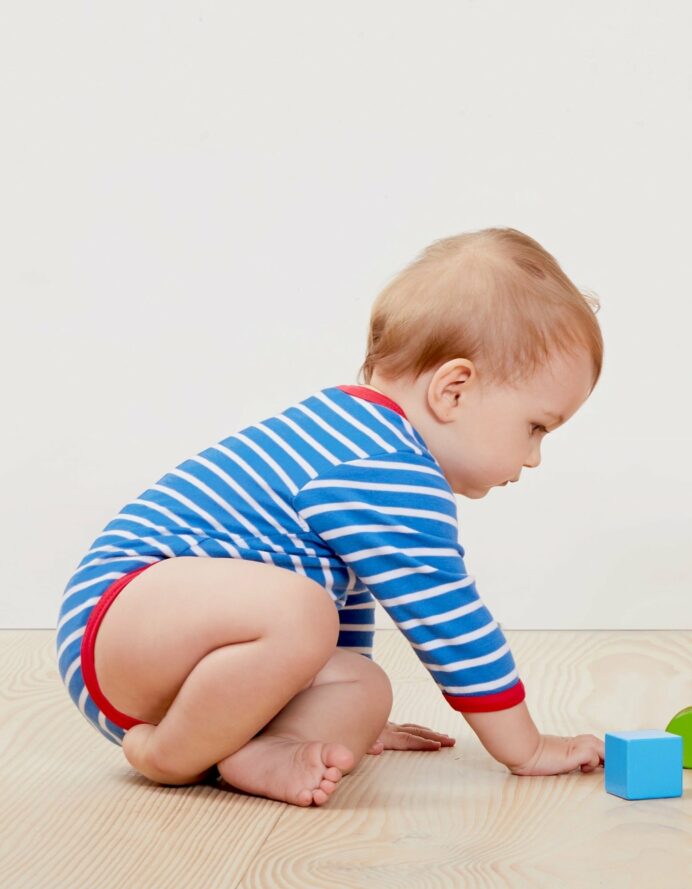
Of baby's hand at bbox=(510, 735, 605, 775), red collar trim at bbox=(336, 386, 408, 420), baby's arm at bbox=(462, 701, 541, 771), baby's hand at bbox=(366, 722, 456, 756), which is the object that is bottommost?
baby's hand at bbox=(366, 722, 456, 756)

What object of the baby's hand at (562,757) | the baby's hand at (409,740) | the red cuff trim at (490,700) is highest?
the red cuff trim at (490,700)

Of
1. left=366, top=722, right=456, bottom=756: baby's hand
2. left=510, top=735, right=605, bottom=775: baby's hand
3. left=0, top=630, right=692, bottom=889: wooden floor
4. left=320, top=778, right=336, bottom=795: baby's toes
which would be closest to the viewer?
left=0, top=630, right=692, bottom=889: wooden floor

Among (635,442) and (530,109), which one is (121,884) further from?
(530,109)

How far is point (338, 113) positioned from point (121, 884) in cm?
150

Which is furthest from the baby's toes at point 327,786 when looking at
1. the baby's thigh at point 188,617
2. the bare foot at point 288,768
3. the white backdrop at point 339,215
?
the white backdrop at point 339,215

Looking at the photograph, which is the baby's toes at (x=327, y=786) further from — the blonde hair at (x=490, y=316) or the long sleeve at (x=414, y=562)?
the blonde hair at (x=490, y=316)

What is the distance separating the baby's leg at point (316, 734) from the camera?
89cm

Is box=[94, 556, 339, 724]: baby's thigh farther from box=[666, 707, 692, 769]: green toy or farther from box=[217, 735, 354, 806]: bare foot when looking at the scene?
box=[666, 707, 692, 769]: green toy

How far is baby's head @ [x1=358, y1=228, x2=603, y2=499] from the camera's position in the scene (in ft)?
3.29

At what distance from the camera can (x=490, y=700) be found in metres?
0.95

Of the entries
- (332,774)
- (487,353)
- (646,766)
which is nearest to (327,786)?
(332,774)

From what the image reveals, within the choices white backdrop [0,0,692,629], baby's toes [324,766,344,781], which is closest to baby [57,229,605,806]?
baby's toes [324,766,344,781]

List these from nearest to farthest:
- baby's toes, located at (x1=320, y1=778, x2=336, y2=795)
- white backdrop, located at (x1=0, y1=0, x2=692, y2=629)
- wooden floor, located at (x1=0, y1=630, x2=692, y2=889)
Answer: wooden floor, located at (x1=0, y1=630, x2=692, y2=889), baby's toes, located at (x1=320, y1=778, x2=336, y2=795), white backdrop, located at (x1=0, y1=0, x2=692, y2=629)

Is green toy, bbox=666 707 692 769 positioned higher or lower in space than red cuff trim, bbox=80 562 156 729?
lower
